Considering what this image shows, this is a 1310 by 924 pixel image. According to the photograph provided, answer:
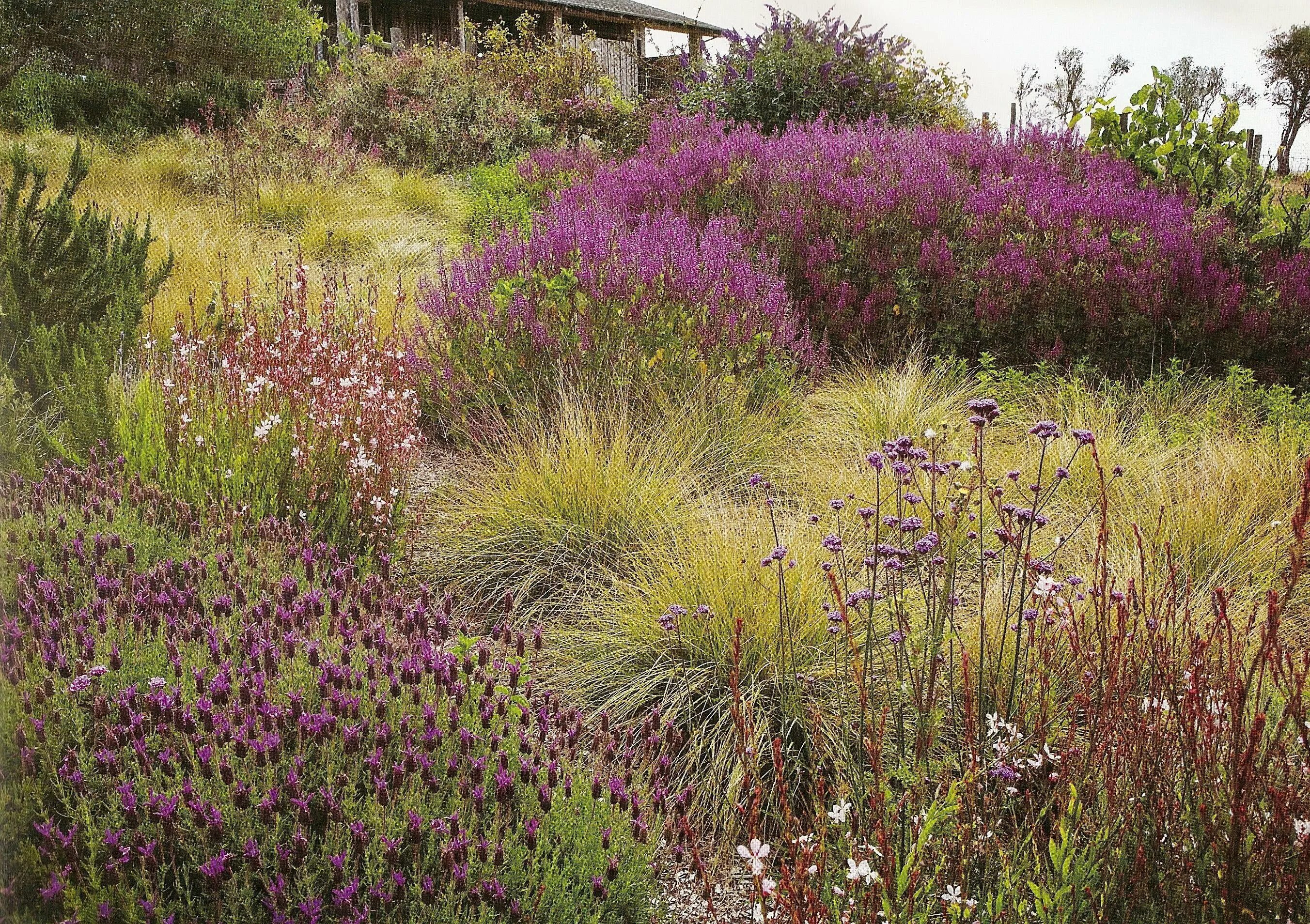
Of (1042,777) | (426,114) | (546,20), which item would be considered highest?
(546,20)

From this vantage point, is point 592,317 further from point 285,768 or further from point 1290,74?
point 1290,74

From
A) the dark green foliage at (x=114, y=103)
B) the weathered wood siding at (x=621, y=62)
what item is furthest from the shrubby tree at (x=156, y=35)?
the weathered wood siding at (x=621, y=62)

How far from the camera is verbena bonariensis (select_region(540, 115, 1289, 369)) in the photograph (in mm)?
5938

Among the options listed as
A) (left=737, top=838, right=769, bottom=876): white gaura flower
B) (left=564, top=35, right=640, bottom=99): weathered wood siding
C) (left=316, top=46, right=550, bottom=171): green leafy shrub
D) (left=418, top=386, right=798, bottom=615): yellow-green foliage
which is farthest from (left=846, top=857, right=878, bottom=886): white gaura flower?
(left=564, top=35, right=640, bottom=99): weathered wood siding

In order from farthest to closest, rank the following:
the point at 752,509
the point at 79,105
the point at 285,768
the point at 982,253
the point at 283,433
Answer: the point at 79,105, the point at 982,253, the point at 752,509, the point at 283,433, the point at 285,768

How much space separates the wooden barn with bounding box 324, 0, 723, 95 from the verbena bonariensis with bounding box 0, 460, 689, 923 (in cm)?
1886

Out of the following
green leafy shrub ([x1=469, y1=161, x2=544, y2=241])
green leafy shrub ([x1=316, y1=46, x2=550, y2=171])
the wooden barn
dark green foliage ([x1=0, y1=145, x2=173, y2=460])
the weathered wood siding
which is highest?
the wooden barn

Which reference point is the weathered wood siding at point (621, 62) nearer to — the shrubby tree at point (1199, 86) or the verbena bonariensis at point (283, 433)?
the shrubby tree at point (1199, 86)

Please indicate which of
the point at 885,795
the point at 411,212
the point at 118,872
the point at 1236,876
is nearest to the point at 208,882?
the point at 118,872

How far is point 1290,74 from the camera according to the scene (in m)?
5.16

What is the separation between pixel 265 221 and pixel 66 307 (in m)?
4.59

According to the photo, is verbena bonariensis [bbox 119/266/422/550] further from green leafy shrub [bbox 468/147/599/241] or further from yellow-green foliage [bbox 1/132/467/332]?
green leafy shrub [bbox 468/147/599/241]

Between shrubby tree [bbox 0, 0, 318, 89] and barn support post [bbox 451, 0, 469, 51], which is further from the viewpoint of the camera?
barn support post [bbox 451, 0, 469, 51]

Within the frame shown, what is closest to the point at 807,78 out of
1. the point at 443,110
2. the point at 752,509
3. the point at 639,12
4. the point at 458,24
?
the point at 443,110
